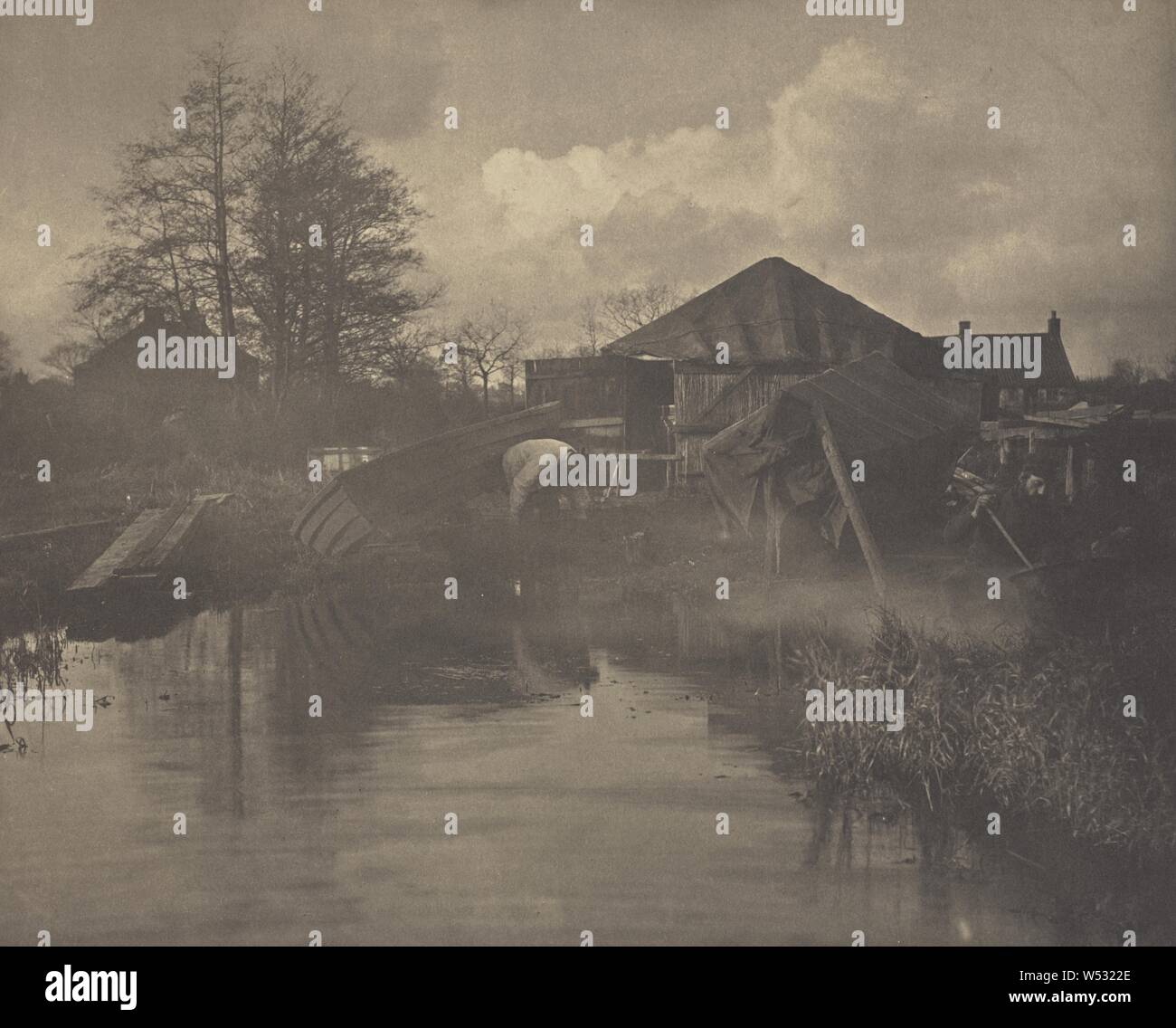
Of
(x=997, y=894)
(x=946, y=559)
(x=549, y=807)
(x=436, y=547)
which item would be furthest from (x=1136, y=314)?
(x=436, y=547)

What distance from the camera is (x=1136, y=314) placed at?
350 inches

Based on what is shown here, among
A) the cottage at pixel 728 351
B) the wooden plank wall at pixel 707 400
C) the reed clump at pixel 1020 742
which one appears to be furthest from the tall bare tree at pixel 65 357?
the wooden plank wall at pixel 707 400

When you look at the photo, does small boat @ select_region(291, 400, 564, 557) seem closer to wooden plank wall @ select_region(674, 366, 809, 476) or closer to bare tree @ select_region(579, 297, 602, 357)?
bare tree @ select_region(579, 297, 602, 357)

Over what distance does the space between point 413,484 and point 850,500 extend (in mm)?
6917

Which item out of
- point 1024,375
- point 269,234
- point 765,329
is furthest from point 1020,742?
point 765,329

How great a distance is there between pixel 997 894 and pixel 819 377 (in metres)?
7.30

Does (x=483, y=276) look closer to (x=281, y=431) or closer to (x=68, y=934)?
(x=281, y=431)

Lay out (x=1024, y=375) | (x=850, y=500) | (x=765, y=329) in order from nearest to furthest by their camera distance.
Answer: (x=850, y=500)
(x=1024, y=375)
(x=765, y=329)

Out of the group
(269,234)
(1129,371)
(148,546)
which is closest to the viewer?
(1129,371)

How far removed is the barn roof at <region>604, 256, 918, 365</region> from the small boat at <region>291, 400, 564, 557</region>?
234 cm

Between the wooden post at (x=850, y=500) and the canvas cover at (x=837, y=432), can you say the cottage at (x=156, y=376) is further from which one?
the wooden post at (x=850, y=500)

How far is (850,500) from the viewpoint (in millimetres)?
11406
